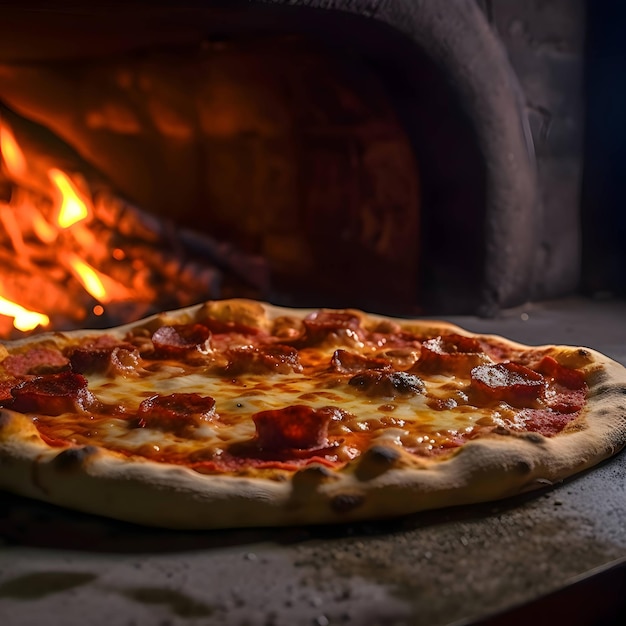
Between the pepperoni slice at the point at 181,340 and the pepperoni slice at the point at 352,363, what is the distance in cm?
35

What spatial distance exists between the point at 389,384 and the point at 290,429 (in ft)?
1.20

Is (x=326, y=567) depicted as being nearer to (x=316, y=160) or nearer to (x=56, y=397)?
(x=56, y=397)

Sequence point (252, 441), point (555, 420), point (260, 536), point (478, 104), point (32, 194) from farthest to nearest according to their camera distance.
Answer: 1. point (32, 194)
2. point (478, 104)
3. point (555, 420)
4. point (252, 441)
5. point (260, 536)

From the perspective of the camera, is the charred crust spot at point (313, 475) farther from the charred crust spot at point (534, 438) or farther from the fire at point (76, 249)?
the fire at point (76, 249)

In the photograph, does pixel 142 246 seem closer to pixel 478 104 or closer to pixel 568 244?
pixel 478 104

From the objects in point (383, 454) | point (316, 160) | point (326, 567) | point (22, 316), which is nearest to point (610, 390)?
point (383, 454)

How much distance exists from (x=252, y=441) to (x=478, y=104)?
2000 millimetres

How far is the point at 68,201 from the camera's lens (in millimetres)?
3518

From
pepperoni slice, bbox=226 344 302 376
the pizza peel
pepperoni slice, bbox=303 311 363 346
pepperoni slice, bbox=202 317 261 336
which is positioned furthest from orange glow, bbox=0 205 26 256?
the pizza peel

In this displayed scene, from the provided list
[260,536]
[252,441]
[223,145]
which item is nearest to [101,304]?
[223,145]

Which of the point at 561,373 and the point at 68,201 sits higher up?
the point at 68,201

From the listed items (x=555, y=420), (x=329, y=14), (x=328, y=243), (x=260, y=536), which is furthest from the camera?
(x=328, y=243)

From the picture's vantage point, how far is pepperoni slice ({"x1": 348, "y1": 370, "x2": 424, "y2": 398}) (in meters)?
1.86

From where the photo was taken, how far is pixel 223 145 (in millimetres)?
3775
